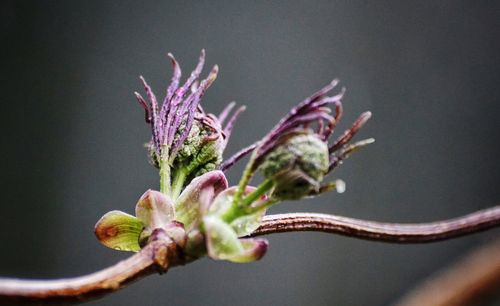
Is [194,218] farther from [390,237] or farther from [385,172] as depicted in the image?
[385,172]

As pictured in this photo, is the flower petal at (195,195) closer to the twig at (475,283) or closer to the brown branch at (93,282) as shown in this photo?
the brown branch at (93,282)

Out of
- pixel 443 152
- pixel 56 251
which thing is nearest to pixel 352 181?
pixel 443 152

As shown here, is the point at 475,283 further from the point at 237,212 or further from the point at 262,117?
the point at 262,117

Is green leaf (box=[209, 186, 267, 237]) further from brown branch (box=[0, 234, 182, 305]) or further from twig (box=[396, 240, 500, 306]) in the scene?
twig (box=[396, 240, 500, 306])

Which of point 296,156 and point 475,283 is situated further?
point 475,283

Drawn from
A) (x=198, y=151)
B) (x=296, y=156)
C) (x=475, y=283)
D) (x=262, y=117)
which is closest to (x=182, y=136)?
(x=198, y=151)

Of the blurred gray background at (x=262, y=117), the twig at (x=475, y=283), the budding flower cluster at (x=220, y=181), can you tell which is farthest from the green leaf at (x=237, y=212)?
the blurred gray background at (x=262, y=117)
